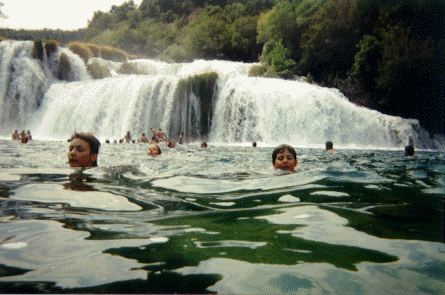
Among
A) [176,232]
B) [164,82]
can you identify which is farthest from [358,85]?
[176,232]

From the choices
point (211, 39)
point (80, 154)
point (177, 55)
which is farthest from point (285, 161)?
point (177, 55)

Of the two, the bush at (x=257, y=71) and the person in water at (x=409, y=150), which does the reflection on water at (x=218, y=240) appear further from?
the bush at (x=257, y=71)

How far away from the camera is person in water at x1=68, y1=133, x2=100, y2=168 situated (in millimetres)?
5125

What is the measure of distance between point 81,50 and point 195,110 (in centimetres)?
1685

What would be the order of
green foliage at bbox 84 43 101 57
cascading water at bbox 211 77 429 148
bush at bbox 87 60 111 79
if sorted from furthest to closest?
green foliage at bbox 84 43 101 57, bush at bbox 87 60 111 79, cascading water at bbox 211 77 429 148

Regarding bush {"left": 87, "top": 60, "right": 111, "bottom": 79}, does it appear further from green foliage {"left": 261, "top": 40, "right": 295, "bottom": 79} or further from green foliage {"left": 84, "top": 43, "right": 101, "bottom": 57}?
green foliage {"left": 261, "top": 40, "right": 295, "bottom": 79}

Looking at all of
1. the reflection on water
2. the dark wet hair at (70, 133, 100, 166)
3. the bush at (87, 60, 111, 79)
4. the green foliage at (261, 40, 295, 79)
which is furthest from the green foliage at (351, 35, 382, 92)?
the dark wet hair at (70, 133, 100, 166)

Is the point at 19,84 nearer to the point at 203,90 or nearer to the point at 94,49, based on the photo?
the point at 94,49

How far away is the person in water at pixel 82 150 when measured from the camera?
16.8 feet

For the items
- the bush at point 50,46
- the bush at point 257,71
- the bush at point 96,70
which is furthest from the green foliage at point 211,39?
the bush at point 50,46

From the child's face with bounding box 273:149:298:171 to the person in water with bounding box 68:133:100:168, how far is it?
293 centimetres

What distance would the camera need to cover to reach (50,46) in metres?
27.9

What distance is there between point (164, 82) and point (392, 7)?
16.7 meters

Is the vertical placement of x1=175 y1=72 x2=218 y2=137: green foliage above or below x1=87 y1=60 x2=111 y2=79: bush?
below
